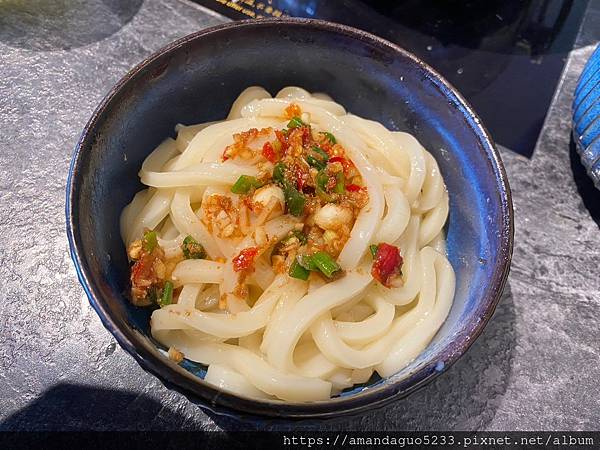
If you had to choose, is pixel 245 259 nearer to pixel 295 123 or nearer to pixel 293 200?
pixel 293 200

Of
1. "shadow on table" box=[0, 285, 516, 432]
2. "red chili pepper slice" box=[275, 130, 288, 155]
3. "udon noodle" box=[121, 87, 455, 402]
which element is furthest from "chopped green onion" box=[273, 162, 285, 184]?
"shadow on table" box=[0, 285, 516, 432]

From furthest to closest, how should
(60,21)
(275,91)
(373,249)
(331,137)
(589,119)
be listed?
(60,21) < (589,119) < (275,91) < (331,137) < (373,249)

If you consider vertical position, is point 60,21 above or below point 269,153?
below

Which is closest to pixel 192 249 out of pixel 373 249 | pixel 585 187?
pixel 373 249

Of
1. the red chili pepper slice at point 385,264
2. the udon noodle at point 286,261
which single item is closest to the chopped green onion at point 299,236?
the udon noodle at point 286,261

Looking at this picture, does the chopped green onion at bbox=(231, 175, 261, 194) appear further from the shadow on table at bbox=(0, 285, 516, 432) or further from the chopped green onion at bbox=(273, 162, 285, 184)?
the shadow on table at bbox=(0, 285, 516, 432)

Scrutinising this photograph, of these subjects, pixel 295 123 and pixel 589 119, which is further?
pixel 589 119
